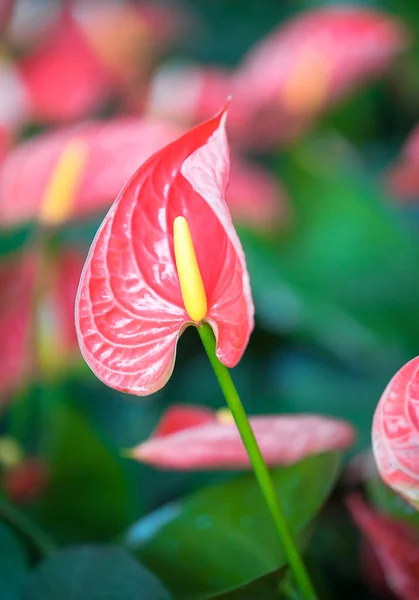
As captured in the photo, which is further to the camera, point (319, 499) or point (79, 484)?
point (79, 484)

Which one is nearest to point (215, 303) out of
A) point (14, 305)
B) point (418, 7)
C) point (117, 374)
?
point (117, 374)

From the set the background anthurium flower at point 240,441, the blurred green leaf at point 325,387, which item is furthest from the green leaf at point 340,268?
the background anthurium flower at point 240,441

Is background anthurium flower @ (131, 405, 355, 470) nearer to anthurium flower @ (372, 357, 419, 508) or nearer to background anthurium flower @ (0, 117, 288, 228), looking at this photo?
anthurium flower @ (372, 357, 419, 508)

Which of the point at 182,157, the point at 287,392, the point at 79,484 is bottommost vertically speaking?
the point at 287,392

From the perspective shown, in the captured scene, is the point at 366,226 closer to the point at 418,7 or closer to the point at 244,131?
the point at 244,131

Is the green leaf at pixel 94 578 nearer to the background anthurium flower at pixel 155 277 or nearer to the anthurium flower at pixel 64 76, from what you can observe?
the background anthurium flower at pixel 155 277

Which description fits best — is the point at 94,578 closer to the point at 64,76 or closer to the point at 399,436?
the point at 399,436

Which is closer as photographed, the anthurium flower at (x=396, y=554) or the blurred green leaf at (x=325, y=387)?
the anthurium flower at (x=396, y=554)
